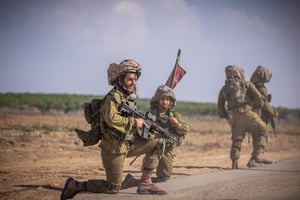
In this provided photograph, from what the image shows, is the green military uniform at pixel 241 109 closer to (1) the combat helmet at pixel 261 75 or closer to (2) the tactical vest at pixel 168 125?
(1) the combat helmet at pixel 261 75

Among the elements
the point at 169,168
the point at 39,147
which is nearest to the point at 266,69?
the point at 169,168

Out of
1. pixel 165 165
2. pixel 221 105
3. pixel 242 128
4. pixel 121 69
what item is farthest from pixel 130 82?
pixel 242 128

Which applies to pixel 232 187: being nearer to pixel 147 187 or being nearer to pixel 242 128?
pixel 147 187

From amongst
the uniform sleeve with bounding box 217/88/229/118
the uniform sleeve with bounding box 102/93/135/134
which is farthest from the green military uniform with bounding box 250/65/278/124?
the uniform sleeve with bounding box 102/93/135/134

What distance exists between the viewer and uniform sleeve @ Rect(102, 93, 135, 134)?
16.3 ft

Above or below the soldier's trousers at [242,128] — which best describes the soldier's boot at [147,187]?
below

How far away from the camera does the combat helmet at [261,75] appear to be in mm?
9312

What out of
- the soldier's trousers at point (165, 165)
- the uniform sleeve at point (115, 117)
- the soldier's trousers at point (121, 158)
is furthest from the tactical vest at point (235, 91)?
the uniform sleeve at point (115, 117)

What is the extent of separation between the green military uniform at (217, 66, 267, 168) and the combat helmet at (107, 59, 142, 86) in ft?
10.8

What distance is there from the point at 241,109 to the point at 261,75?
1254 millimetres

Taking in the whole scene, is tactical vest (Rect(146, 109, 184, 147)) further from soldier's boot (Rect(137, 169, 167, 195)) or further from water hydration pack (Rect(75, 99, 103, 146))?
water hydration pack (Rect(75, 99, 103, 146))

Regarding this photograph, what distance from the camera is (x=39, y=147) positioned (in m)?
12.6

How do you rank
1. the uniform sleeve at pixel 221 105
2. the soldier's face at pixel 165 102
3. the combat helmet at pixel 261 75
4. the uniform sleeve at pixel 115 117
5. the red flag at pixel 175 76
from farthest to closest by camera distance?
the combat helmet at pixel 261 75
the uniform sleeve at pixel 221 105
the red flag at pixel 175 76
the soldier's face at pixel 165 102
the uniform sleeve at pixel 115 117

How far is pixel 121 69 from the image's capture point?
17.4ft
